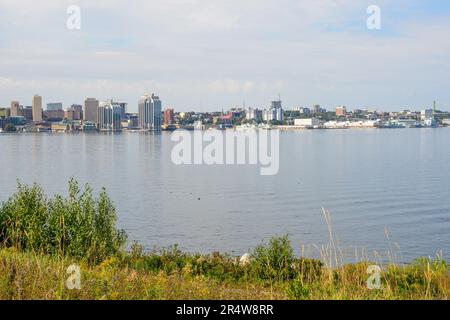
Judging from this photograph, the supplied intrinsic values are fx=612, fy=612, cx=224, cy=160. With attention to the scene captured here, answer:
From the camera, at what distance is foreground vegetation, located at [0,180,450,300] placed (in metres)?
8.84

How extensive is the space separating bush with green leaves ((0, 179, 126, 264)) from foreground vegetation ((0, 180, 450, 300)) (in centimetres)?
3

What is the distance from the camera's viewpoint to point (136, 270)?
13.8 meters

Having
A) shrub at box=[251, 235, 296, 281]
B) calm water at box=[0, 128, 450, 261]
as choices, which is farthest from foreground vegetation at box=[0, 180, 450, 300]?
calm water at box=[0, 128, 450, 261]

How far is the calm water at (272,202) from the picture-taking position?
105 ft

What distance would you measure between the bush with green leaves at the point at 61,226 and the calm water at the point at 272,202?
1012 centimetres

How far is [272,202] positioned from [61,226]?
3020cm

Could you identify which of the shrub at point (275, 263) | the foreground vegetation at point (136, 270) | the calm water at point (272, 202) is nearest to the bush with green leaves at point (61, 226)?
the foreground vegetation at point (136, 270)

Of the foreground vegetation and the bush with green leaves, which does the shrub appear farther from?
the bush with green leaves

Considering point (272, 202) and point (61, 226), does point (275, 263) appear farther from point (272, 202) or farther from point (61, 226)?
point (272, 202)

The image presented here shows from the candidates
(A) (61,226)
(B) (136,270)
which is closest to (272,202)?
(A) (61,226)

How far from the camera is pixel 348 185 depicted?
55438 mm
